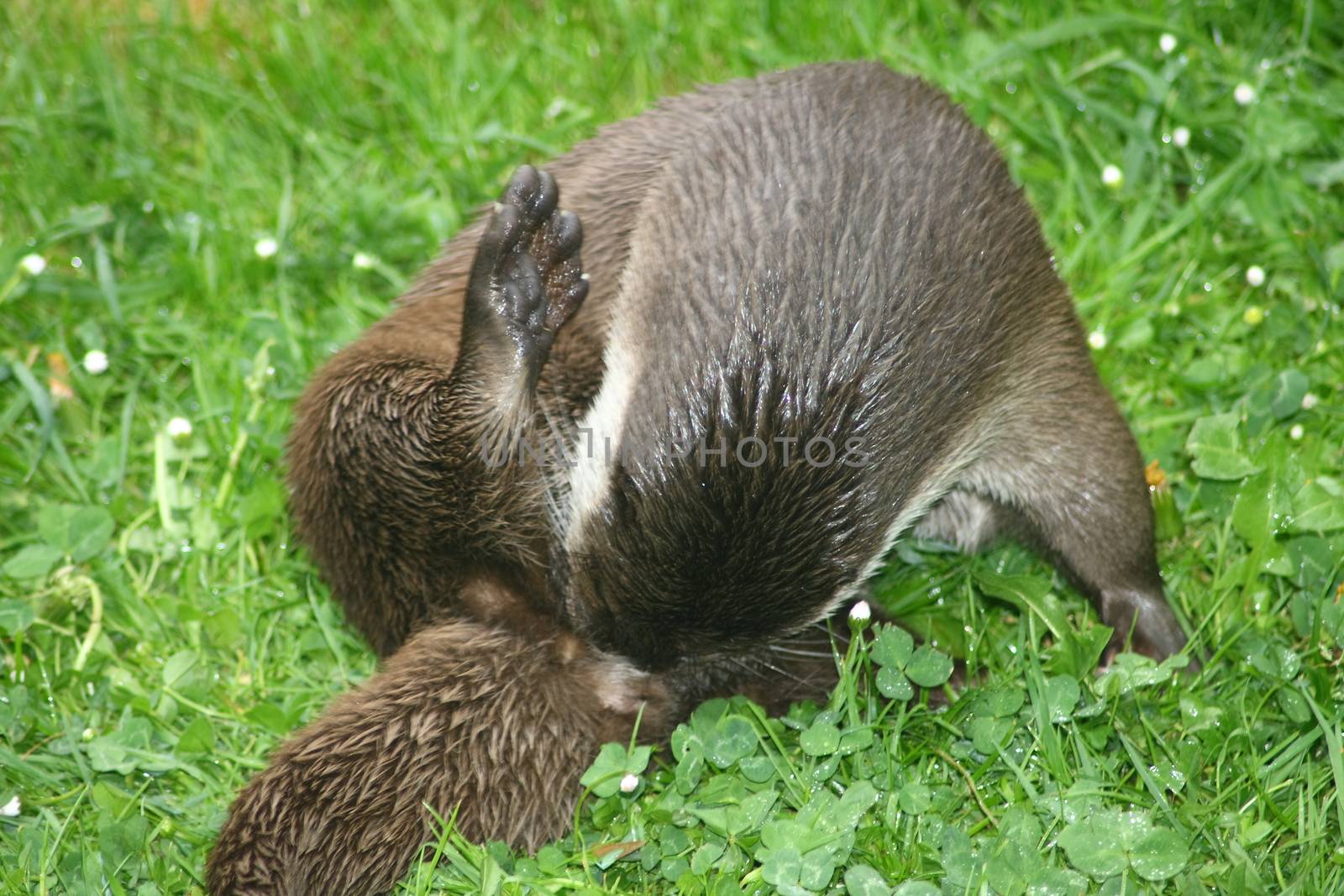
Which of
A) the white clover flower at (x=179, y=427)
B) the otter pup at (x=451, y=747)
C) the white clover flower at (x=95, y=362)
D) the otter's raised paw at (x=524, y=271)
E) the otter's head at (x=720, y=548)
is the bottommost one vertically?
the otter pup at (x=451, y=747)

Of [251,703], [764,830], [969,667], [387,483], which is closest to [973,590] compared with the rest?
[969,667]

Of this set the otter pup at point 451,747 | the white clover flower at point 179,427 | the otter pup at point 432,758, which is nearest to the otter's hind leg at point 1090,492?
the otter pup at point 451,747

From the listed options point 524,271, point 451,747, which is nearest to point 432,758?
point 451,747

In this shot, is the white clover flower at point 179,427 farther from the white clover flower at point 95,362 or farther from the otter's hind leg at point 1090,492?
the otter's hind leg at point 1090,492

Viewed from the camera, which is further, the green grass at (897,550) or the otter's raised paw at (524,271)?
the otter's raised paw at (524,271)

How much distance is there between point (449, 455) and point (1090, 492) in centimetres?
126

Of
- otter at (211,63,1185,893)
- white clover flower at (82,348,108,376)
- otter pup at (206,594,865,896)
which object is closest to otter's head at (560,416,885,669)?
otter at (211,63,1185,893)

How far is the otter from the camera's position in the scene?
2.30 meters

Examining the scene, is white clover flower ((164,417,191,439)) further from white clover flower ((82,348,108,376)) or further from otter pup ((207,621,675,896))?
otter pup ((207,621,675,896))

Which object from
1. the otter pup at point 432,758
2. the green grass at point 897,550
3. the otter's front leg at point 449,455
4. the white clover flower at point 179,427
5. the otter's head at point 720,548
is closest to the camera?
the otter's head at point 720,548

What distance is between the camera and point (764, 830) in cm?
240

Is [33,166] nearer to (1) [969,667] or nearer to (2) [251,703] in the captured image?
(2) [251,703]

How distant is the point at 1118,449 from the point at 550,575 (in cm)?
115

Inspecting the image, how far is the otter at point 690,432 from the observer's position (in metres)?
2.30
